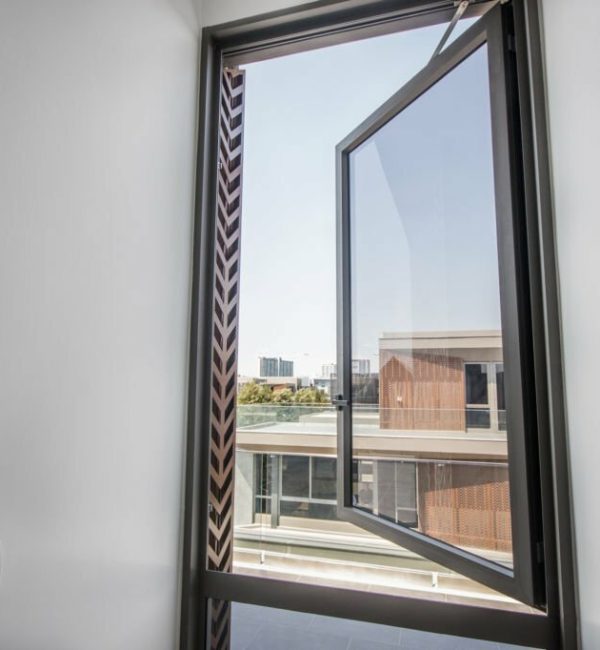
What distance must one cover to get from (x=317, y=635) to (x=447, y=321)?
3.36ft

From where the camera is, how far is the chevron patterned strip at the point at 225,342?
1.56 metres

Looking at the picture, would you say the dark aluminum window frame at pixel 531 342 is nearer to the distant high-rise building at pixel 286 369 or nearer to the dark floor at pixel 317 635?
the dark floor at pixel 317 635

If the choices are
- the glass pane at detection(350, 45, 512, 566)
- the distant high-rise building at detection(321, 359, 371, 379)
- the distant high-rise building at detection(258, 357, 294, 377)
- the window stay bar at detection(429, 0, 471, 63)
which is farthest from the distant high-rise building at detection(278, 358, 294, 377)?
the window stay bar at detection(429, 0, 471, 63)

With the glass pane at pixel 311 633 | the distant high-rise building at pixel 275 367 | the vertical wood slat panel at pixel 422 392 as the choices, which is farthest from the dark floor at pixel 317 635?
the distant high-rise building at pixel 275 367

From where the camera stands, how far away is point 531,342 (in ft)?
4.21

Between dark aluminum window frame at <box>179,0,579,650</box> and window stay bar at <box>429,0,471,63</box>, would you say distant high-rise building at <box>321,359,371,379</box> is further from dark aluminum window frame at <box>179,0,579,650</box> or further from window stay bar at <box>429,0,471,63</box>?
window stay bar at <box>429,0,471,63</box>

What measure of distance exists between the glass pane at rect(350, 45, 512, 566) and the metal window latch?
1.7 inches

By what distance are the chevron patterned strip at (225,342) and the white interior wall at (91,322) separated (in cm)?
15

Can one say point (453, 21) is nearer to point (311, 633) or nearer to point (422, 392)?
point (422, 392)

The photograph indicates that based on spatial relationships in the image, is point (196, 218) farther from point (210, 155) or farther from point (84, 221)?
point (84, 221)

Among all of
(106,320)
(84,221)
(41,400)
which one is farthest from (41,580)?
(84,221)

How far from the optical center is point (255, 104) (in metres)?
1.81

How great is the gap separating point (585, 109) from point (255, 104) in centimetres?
114

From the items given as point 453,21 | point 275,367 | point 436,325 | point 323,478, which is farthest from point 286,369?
point 453,21
